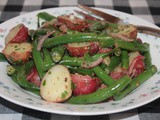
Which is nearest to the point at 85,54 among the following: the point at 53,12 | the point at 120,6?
the point at 53,12

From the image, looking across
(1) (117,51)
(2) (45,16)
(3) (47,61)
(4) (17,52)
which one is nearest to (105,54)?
(1) (117,51)

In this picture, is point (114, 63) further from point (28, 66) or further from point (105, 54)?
point (28, 66)

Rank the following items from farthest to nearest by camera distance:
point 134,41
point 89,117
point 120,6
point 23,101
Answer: point 120,6, point 134,41, point 89,117, point 23,101

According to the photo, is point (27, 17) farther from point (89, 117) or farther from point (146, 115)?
point (146, 115)

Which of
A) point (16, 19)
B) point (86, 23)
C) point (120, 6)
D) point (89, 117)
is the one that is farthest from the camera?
point (120, 6)

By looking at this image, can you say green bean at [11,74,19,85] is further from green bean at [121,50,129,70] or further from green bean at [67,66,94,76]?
green bean at [121,50,129,70]

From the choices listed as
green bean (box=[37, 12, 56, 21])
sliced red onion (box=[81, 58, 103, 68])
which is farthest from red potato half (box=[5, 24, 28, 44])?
sliced red onion (box=[81, 58, 103, 68])

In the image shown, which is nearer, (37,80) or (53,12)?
(37,80)
